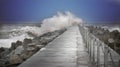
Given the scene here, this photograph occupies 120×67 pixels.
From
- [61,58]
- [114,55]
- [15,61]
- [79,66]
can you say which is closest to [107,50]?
[114,55]

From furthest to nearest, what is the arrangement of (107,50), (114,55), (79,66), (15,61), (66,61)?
(15,61), (66,61), (79,66), (107,50), (114,55)

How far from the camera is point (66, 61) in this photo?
7.12m

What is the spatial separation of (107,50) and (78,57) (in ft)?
12.9

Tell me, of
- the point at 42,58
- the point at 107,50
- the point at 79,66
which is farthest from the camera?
the point at 42,58

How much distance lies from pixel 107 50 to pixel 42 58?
385 centimetres

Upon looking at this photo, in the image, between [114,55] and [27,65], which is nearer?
[114,55]

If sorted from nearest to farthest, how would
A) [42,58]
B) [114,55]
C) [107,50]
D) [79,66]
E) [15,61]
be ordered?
[114,55], [107,50], [79,66], [42,58], [15,61]

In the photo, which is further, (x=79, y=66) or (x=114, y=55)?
(x=79, y=66)

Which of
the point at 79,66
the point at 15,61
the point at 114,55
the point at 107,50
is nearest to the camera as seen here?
the point at 114,55

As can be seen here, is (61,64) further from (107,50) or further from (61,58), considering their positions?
(107,50)

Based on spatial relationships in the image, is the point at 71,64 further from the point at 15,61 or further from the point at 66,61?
the point at 15,61

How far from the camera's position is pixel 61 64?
6.71 meters

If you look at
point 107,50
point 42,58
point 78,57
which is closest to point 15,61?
point 42,58

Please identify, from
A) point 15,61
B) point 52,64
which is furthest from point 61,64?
point 15,61
